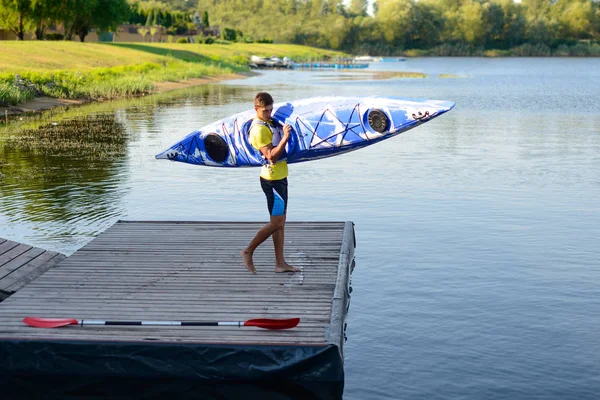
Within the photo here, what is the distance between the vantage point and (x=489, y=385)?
9.47m

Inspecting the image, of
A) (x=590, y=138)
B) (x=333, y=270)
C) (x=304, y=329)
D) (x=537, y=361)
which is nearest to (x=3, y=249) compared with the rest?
(x=333, y=270)

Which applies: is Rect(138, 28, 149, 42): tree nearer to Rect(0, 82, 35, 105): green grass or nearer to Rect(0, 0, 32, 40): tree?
Rect(0, 0, 32, 40): tree

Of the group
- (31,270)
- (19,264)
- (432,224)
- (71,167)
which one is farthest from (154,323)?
(71,167)

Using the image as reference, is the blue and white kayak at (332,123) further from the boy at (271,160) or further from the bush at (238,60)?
the bush at (238,60)

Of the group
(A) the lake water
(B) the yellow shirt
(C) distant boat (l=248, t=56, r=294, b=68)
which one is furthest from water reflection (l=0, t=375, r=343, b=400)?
(C) distant boat (l=248, t=56, r=294, b=68)

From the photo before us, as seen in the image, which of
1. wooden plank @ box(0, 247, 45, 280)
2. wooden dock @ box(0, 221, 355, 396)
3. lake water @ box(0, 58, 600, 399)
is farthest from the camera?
wooden plank @ box(0, 247, 45, 280)

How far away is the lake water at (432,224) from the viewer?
10.1m

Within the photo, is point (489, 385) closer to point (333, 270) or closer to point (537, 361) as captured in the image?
point (537, 361)

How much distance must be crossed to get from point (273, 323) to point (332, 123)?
5.18m

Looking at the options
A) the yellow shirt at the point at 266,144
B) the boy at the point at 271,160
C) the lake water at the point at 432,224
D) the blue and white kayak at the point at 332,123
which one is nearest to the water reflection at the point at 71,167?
the lake water at the point at 432,224

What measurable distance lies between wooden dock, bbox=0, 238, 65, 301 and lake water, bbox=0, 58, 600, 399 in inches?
75.7

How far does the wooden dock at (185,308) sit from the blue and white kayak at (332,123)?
1.36 metres

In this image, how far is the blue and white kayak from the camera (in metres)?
13.7

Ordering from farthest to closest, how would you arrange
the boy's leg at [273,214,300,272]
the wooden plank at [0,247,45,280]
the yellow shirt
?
the wooden plank at [0,247,45,280] → the boy's leg at [273,214,300,272] → the yellow shirt
